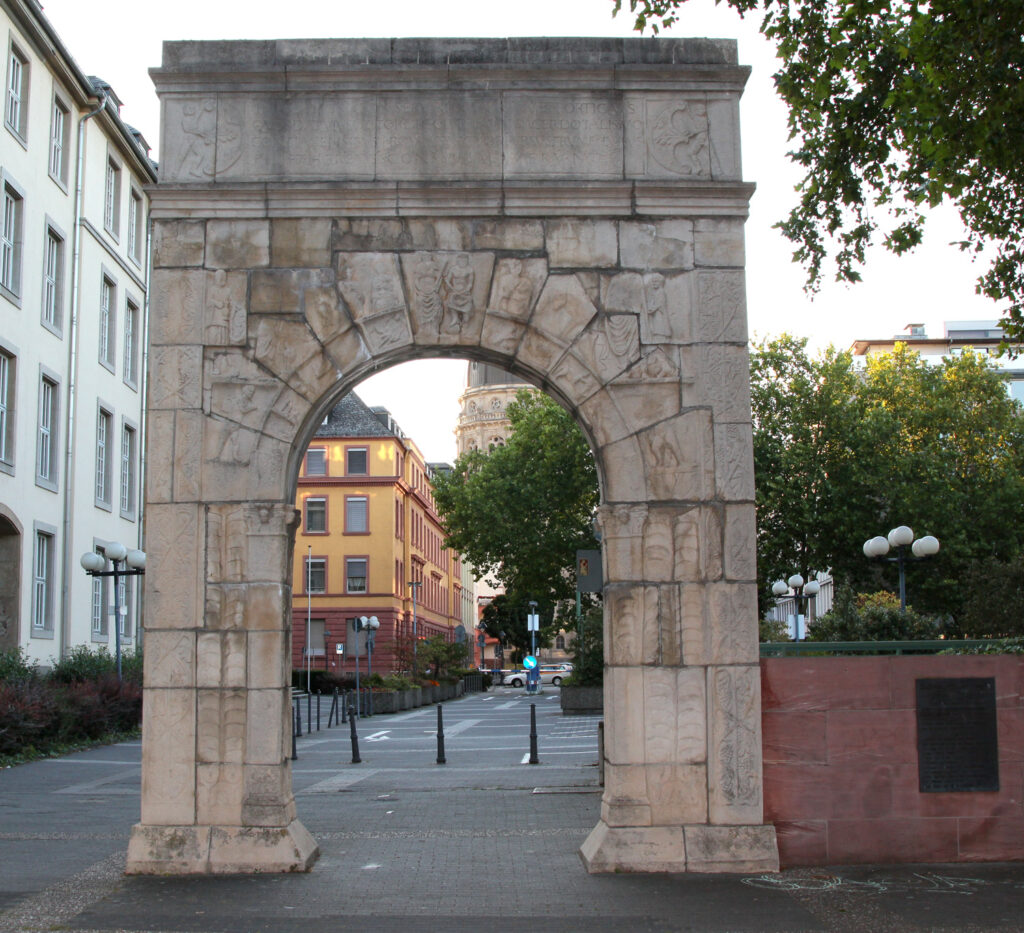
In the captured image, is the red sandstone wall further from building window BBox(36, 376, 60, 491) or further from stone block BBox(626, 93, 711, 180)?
building window BBox(36, 376, 60, 491)

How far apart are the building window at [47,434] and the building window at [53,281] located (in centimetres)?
140

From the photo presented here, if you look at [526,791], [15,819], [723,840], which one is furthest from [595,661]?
[723,840]

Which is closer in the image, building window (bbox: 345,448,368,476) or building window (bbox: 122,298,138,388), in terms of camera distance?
building window (bbox: 122,298,138,388)

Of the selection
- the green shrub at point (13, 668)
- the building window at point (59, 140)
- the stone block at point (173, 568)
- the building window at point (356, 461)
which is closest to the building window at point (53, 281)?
the building window at point (59, 140)

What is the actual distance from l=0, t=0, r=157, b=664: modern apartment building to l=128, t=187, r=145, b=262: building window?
64mm

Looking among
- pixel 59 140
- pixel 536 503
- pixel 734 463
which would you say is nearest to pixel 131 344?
pixel 59 140

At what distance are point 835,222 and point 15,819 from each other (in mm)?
11190

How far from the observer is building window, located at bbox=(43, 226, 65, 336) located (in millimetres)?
28000

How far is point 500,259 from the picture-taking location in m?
9.55

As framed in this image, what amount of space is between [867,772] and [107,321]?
2806 cm

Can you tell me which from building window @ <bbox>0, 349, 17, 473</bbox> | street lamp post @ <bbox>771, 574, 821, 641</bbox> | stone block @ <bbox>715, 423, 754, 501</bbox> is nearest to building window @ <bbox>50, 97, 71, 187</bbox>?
building window @ <bbox>0, 349, 17, 473</bbox>

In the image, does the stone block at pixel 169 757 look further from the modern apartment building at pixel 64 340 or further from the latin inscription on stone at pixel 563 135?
the modern apartment building at pixel 64 340

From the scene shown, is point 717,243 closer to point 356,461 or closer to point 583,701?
point 583,701

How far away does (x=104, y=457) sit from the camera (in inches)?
1278
